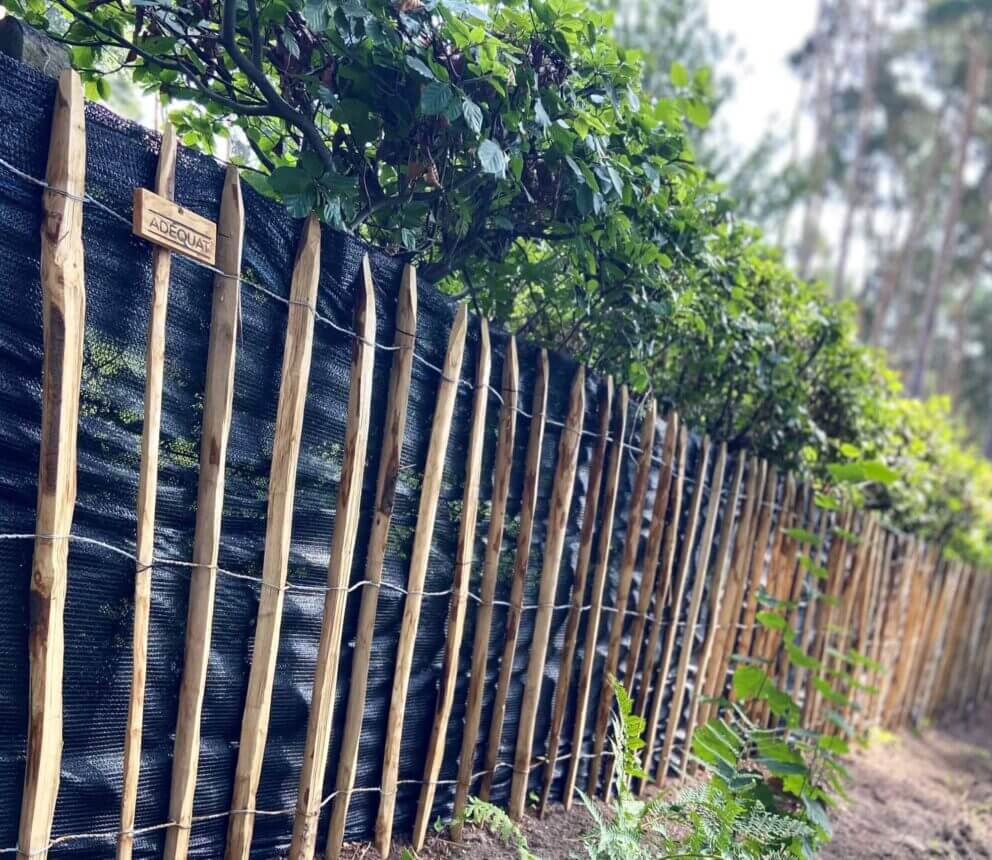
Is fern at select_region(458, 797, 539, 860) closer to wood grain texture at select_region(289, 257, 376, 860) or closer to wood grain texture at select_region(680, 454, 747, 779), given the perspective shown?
wood grain texture at select_region(289, 257, 376, 860)

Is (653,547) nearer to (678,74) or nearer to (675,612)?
(675,612)

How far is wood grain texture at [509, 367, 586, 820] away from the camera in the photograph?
3275 millimetres

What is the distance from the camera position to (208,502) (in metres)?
2.12

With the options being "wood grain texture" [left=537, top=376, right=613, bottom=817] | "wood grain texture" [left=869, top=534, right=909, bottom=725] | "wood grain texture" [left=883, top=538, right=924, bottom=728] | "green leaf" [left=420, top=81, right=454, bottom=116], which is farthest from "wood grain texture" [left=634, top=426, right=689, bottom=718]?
"wood grain texture" [left=883, top=538, right=924, bottom=728]

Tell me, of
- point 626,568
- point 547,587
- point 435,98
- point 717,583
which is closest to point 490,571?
point 547,587

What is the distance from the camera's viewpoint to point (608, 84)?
2.57 meters

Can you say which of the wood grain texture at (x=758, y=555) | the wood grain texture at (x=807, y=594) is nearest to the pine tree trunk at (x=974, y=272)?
the wood grain texture at (x=807, y=594)

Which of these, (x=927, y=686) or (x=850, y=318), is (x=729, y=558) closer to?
(x=850, y=318)

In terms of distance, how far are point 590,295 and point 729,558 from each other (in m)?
1.84

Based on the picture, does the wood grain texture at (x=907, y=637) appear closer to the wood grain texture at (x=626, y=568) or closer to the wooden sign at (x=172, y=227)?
the wood grain texture at (x=626, y=568)

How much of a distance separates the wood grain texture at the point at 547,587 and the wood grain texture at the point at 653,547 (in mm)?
638

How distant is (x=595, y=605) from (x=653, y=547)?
45 cm

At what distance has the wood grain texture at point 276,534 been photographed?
2.26 metres

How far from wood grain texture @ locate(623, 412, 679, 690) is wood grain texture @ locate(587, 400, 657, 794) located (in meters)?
0.08
